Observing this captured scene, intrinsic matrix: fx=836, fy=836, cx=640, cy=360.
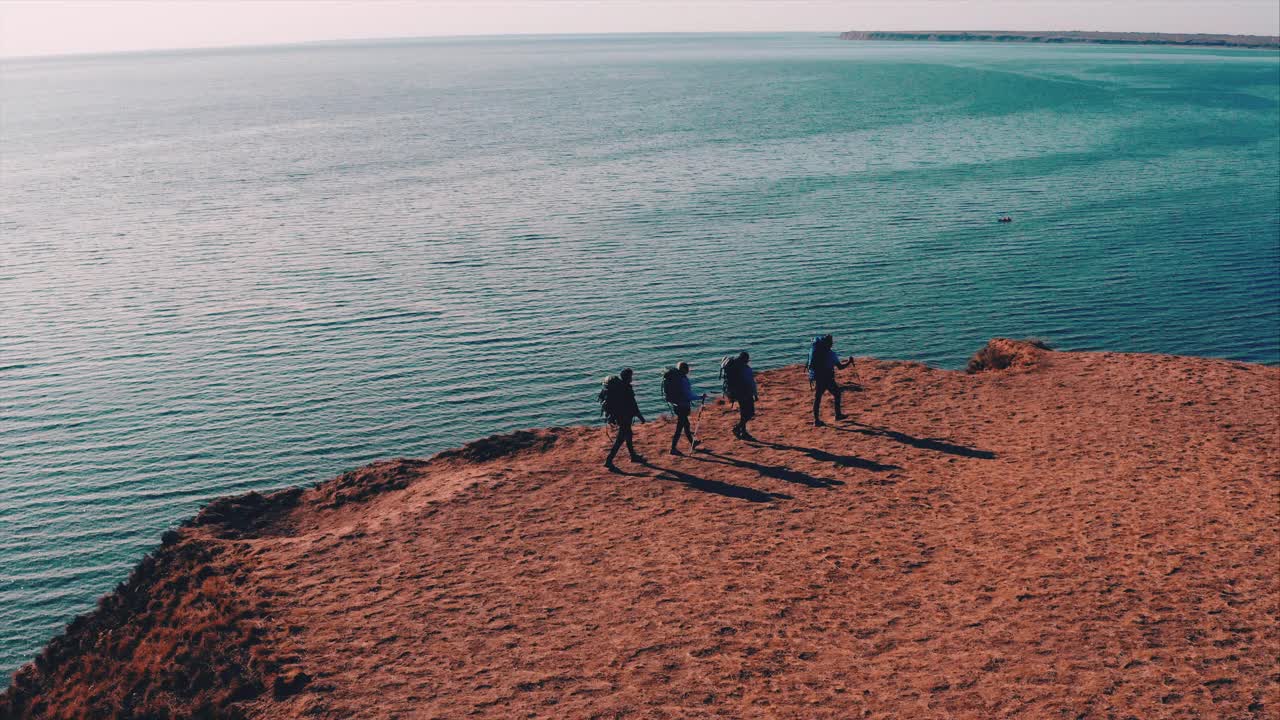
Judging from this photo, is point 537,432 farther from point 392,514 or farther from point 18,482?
point 18,482

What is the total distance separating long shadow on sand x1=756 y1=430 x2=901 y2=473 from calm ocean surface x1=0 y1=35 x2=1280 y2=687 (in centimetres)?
942

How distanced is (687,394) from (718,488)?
2346 mm

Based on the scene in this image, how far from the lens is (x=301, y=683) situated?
12625 mm

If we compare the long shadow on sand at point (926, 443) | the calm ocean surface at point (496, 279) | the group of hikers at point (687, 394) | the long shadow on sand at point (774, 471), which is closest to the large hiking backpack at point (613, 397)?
the group of hikers at point (687, 394)

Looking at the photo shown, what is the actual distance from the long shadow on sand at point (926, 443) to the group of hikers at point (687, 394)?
3.38 feet

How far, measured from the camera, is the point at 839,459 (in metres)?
20.3

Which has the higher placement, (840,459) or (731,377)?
(731,377)

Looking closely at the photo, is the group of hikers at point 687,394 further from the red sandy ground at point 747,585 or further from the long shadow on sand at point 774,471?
the red sandy ground at point 747,585

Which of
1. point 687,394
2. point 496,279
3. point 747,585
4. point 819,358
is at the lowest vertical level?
point 747,585

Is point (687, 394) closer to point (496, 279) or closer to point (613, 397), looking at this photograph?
point (613, 397)

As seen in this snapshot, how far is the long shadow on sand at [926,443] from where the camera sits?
20484mm

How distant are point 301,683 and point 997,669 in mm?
10493

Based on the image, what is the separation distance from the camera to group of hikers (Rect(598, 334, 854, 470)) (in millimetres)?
19141

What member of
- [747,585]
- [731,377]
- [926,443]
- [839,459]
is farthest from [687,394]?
[926,443]
